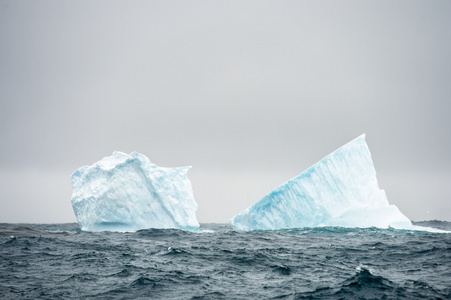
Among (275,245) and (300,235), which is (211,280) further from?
(300,235)

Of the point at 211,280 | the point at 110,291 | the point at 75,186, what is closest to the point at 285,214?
the point at 75,186

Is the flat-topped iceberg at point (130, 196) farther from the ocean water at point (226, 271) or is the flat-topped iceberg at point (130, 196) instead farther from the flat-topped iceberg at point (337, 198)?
the ocean water at point (226, 271)

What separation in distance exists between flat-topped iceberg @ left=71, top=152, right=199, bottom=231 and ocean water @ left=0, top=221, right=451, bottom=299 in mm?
10518

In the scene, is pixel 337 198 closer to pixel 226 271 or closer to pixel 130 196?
pixel 130 196

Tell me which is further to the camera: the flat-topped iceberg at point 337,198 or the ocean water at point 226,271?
the flat-topped iceberg at point 337,198

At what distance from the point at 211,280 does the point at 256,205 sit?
15276 mm

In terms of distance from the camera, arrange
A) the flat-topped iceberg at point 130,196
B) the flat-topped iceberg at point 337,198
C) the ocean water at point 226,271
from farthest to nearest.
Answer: the flat-topped iceberg at point 130,196
the flat-topped iceberg at point 337,198
the ocean water at point 226,271

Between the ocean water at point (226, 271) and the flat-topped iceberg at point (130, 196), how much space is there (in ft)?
34.5

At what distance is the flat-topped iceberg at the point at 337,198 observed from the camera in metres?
26.6

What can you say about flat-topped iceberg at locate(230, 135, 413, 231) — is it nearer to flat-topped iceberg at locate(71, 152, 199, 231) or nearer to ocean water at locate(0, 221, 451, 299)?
flat-topped iceberg at locate(71, 152, 199, 231)

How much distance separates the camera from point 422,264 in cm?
1365

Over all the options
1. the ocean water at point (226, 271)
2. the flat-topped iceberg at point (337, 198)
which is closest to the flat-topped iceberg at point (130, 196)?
the flat-topped iceberg at point (337, 198)

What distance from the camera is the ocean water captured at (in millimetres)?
10445

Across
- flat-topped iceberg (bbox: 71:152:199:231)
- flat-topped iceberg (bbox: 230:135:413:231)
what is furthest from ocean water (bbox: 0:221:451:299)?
flat-topped iceberg (bbox: 71:152:199:231)
